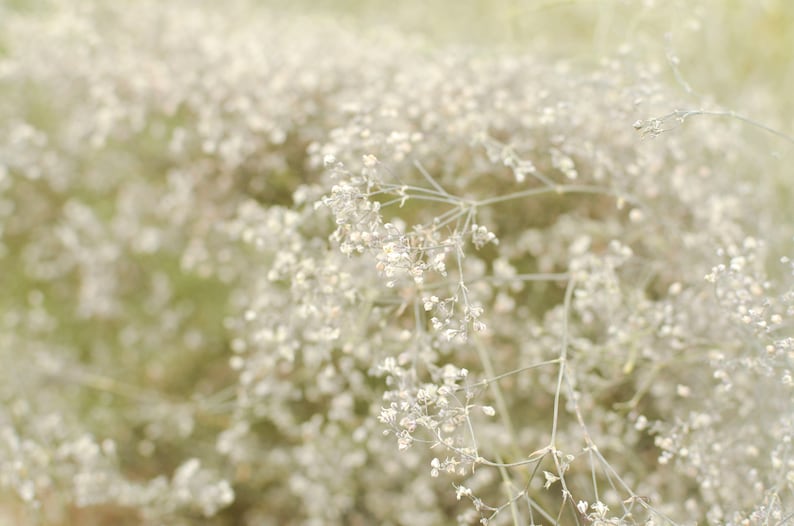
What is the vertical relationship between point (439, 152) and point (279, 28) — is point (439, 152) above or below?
below

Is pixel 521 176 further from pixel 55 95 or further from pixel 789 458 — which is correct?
pixel 55 95

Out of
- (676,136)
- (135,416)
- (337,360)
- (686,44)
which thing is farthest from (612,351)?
(135,416)

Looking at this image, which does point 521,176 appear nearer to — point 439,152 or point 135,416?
point 439,152

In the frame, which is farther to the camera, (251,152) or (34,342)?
(34,342)

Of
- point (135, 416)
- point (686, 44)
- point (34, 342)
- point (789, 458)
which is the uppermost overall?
point (686, 44)

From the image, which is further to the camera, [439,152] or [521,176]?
[439,152]

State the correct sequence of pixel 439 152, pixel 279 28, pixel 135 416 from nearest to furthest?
pixel 439 152 < pixel 135 416 < pixel 279 28

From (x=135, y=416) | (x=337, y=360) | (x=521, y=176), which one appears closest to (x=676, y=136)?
(x=521, y=176)

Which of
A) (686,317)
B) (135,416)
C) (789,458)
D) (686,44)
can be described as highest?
(686,44)

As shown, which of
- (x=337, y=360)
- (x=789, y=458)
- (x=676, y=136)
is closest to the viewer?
(x=789, y=458)
